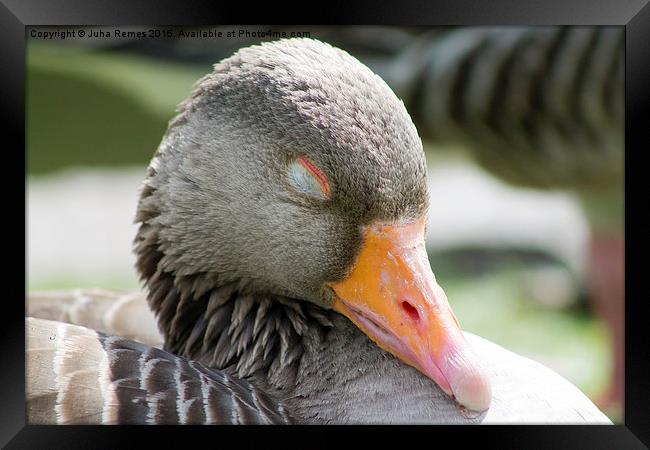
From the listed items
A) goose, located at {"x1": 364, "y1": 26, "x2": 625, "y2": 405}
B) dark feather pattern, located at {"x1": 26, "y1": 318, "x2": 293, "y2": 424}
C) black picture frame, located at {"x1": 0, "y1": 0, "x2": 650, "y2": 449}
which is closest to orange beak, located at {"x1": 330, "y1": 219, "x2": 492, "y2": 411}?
black picture frame, located at {"x1": 0, "y1": 0, "x2": 650, "y2": 449}

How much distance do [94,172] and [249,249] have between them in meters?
Answer: 1.98

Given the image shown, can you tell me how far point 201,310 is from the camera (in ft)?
9.03

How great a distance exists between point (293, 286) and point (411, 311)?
399 mm

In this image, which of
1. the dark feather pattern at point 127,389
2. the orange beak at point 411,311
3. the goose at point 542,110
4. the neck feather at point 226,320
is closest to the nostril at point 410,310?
the orange beak at point 411,311

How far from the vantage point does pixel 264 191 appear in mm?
2488

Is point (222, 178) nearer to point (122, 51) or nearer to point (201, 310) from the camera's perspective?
point (201, 310)

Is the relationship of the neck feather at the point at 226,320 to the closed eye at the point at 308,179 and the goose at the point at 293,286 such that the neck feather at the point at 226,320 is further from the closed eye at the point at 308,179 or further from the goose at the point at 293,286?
the closed eye at the point at 308,179

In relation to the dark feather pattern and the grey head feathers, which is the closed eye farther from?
the dark feather pattern

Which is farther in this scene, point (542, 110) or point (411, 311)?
point (542, 110)
